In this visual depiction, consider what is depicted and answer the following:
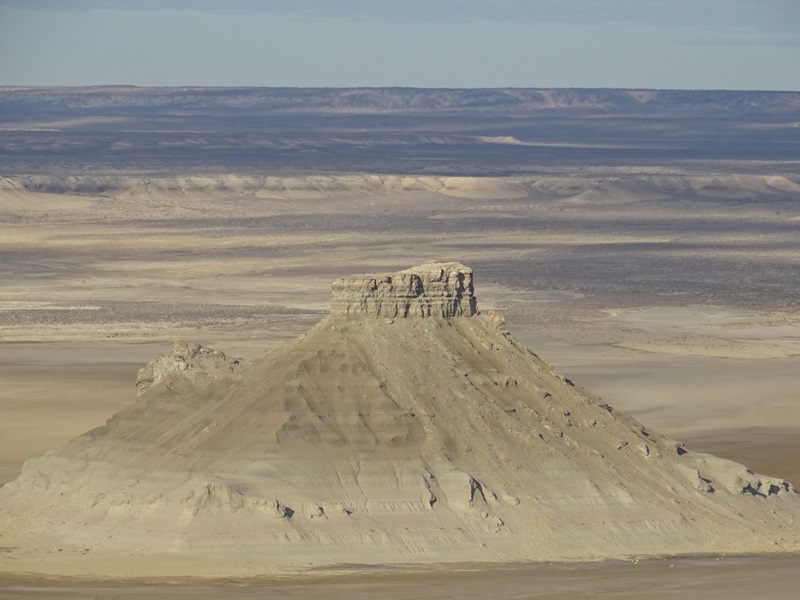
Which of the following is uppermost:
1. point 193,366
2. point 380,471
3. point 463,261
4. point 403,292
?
point 403,292

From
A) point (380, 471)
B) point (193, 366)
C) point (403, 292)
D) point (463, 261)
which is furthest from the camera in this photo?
point (463, 261)

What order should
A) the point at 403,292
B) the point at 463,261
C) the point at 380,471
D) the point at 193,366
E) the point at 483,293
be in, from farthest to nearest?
the point at 463,261 → the point at 483,293 → the point at 193,366 → the point at 403,292 → the point at 380,471

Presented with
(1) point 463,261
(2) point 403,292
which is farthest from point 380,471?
(1) point 463,261

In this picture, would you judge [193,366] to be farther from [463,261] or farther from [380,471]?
[463,261]

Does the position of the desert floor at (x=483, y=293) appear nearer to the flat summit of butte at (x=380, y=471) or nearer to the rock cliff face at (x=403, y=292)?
the flat summit of butte at (x=380, y=471)

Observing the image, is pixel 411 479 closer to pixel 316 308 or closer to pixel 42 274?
pixel 316 308

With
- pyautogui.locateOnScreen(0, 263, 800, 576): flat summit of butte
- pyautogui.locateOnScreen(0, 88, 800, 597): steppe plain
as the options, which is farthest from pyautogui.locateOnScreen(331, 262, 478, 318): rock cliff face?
pyautogui.locateOnScreen(0, 88, 800, 597): steppe plain

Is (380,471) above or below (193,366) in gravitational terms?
below
